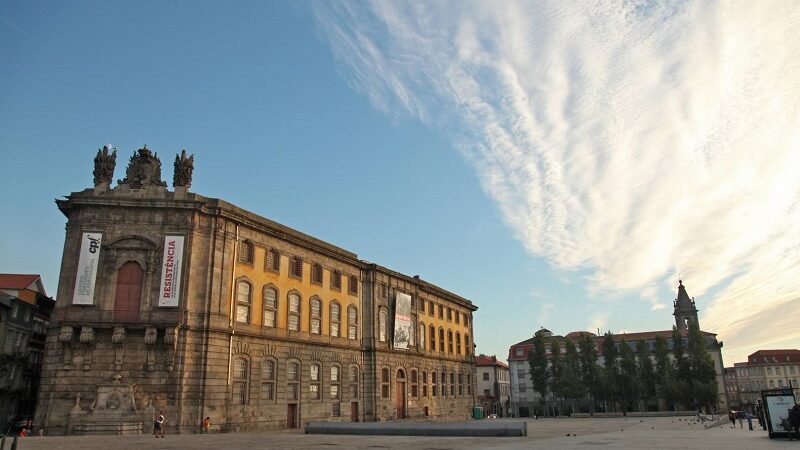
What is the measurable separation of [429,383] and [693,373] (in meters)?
39.9

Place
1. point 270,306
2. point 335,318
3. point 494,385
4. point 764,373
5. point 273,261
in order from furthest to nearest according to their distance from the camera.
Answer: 1. point 764,373
2. point 494,385
3. point 335,318
4. point 273,261
5. point 270,306

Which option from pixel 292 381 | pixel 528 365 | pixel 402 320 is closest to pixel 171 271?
pixel 292 381

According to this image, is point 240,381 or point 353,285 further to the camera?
point 353,285

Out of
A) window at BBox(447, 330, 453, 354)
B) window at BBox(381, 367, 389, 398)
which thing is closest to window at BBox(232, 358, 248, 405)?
window at BBox(381, 367, 389, 398)

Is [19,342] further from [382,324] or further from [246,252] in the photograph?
[382,324]

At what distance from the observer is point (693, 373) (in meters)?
76.2

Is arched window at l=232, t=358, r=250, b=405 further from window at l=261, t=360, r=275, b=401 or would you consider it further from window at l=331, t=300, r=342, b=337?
window at l=331, t=300, r=342, b=337

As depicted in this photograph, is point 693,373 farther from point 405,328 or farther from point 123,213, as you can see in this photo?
point 123,213

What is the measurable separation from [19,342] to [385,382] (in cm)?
3297

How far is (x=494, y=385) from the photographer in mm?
110688

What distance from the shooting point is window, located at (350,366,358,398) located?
47.8 metres

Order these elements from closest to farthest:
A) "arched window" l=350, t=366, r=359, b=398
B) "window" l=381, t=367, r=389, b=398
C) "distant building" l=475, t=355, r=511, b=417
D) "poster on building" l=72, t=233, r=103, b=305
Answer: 1. "poster on building" l=72, t=233, r=103, b=305
2. "arched window" l=350, t=366, r=359, b=398
3. "window" l=381, t=367, r=389, b=398
4. "distant building" l=475, t=355, r=511, b=417

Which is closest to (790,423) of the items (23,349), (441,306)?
(441,306)

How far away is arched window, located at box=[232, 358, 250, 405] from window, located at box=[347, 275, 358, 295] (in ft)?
46.4
